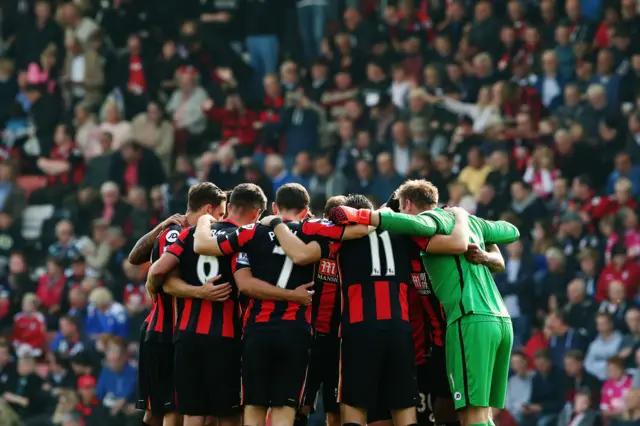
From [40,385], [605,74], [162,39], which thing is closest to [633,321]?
[605,74]

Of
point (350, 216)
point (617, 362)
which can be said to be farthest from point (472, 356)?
point (617, 362)

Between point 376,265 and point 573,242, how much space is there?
782cm

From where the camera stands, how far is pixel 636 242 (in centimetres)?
1708

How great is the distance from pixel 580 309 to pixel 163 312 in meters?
7.16

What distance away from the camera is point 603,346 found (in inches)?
635

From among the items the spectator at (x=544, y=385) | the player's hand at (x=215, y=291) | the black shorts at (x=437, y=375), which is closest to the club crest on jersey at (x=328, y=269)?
the player's hand at (x=215, y=291)

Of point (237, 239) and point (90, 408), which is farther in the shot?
point (90, 408)

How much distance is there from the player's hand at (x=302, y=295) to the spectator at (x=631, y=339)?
6.68 metres

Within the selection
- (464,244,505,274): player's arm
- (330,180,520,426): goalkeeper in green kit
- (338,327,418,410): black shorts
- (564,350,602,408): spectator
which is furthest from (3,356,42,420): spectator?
(464,244,505,274): player's arm

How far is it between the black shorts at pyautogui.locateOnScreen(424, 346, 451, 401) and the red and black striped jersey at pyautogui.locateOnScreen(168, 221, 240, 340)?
1492mm

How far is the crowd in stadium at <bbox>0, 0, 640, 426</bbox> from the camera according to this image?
17109 mm

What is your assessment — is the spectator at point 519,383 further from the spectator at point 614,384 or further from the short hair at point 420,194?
the short hair at point 420,194

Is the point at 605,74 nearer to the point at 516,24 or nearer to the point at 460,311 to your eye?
the point at 516,24

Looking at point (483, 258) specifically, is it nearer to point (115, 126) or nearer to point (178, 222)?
point (178, 222)
